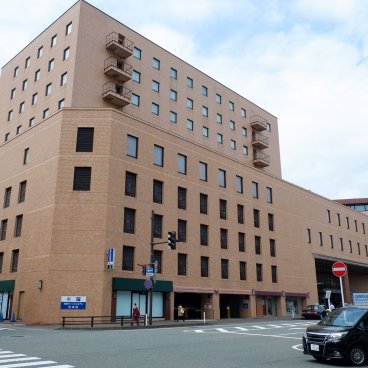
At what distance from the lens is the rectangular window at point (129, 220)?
1369 inches

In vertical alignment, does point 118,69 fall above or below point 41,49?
below

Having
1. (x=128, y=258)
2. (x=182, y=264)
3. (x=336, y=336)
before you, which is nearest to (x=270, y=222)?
(x=182, y=264)

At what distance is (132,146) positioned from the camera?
37.2 m

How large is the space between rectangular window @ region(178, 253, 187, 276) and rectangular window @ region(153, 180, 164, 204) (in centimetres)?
535

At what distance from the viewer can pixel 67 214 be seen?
3262cm

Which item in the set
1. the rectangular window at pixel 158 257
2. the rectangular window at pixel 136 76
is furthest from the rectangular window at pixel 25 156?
the rectangular window at pixel 158 257

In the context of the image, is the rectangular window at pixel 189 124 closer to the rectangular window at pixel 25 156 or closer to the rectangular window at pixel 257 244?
the rectangular window at pixel 257 244

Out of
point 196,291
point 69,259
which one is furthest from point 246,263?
point 69,259

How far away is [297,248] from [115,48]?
106ft

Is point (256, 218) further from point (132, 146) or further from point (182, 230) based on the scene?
point (132, 146)

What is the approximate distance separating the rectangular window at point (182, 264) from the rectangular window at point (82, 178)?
10757mm

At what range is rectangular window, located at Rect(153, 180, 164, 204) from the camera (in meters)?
37.9

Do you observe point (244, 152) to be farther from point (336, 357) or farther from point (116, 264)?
point (336, 357)

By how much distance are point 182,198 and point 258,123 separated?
21019 millimetres
